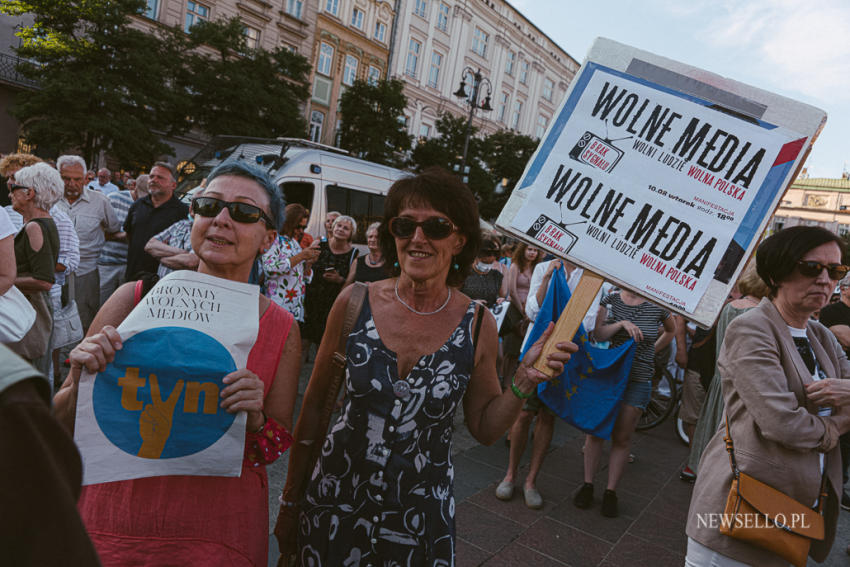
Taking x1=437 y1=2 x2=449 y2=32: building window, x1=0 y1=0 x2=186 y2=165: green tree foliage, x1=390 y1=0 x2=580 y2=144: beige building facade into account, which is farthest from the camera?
x1=437 y1=2 x2=449 y2=32: building window

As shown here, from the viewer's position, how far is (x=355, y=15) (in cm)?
3325

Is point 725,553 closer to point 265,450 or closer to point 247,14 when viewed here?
point 265,450

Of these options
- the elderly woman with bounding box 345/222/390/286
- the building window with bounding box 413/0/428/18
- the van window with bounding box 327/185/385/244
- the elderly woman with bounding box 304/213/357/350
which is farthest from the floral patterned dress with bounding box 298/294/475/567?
the building window with bounding box 413/0/428/18

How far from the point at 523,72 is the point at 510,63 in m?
2.31

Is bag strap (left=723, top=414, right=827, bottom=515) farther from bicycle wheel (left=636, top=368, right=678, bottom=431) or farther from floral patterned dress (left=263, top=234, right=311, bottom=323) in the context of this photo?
bicycle wheel (left=636, top=368, right=678, bottom=431)

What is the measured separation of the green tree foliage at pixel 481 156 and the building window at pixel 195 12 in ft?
39.5

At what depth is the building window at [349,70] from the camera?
33000mm

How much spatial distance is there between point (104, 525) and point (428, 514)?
913 mm

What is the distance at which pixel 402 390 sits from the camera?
5.77ft

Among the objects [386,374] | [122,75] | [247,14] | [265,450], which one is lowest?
[265,450]

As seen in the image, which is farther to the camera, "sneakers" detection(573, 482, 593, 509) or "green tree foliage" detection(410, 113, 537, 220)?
"green tree foliage" detection(410, 113, 537, 220)

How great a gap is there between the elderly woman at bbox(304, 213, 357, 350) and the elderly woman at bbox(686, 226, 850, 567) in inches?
172

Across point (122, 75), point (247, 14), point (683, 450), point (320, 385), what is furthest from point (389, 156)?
point (320, 385)

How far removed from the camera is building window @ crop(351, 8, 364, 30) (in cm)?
3303
